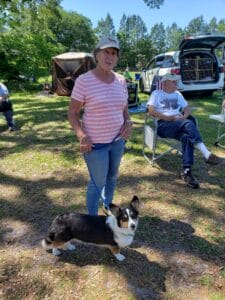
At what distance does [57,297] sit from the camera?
Result: 2312 mm

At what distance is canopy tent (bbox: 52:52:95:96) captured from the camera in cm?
1171

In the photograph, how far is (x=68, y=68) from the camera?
12.0m

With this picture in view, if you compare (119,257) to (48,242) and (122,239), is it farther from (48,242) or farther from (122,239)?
(48,242)

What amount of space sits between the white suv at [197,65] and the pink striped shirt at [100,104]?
278 inches

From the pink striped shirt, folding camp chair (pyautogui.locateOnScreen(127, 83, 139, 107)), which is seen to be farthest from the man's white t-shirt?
folding camp chair (pyautogui.locateOnScreen(127, 83, 139, 107))

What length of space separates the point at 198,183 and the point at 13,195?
2156 mm

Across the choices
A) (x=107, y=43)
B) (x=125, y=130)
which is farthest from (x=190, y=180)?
(x=107, y=43)

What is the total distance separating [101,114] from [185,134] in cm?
192

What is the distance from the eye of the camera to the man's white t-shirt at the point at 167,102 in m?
4.59

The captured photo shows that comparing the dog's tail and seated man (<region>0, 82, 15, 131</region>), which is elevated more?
seated man (<region>0, 82, 15, 131</region>)

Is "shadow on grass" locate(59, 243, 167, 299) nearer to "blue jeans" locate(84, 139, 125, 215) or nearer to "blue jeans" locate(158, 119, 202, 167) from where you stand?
"blue jeans" locate(84, 139, 125, 215)

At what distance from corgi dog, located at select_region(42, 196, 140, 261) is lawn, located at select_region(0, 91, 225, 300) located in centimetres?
22

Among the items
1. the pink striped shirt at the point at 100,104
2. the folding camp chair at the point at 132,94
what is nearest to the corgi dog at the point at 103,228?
the pink striped shirt at the point at 100,104

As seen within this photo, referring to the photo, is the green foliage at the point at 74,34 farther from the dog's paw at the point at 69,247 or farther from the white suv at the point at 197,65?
the dog's paw at the point at 69,247
